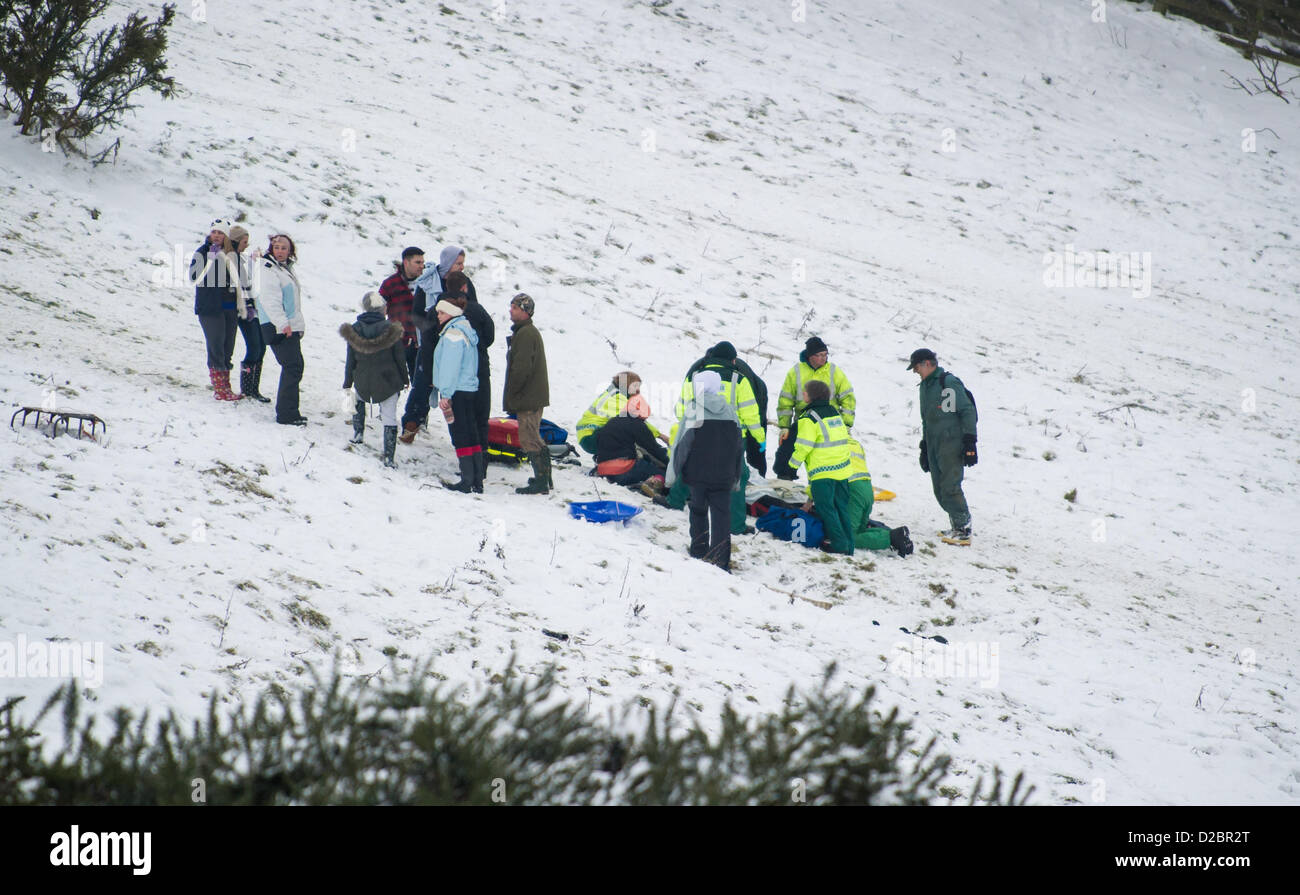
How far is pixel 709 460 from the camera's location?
916cm

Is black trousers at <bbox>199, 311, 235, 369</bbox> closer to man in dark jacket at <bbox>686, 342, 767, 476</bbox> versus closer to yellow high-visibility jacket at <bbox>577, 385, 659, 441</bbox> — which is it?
yellow high-visibility jacket at <bbox>577, 385, 659, 441</bbox>

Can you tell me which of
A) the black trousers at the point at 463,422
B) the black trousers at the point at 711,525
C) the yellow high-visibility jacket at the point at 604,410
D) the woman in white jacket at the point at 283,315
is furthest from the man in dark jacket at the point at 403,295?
the black trousers at the point at 711,525

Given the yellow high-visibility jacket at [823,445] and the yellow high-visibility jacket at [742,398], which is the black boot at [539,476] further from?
the yellow high-visibility jacket at [823,445]

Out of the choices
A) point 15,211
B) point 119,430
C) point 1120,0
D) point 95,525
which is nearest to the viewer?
point 95,525

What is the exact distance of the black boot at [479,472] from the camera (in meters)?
9.52

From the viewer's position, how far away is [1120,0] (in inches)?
1196

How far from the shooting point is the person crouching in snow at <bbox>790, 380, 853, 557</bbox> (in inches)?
390

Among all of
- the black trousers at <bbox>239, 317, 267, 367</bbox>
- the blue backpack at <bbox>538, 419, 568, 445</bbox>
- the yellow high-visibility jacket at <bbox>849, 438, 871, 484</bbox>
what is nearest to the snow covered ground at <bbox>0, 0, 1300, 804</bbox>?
the black trousers at <bbox>239, 317, 267, 367</bbox>

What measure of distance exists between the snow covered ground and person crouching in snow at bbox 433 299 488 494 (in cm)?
35

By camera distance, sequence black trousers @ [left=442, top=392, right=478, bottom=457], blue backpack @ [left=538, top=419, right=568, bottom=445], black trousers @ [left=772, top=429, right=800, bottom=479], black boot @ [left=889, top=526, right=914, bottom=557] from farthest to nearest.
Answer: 1. blue backpack @ [left=538, top=419, right=568, bottom=445]
2. black trousers @ [left=772, top=429, right=800, bottom=479]
3. black boot @ [left=889, top=526, right=914, bottom=557]
4. black trousers @ [left=442, top=392, right=478, bottom=457]
